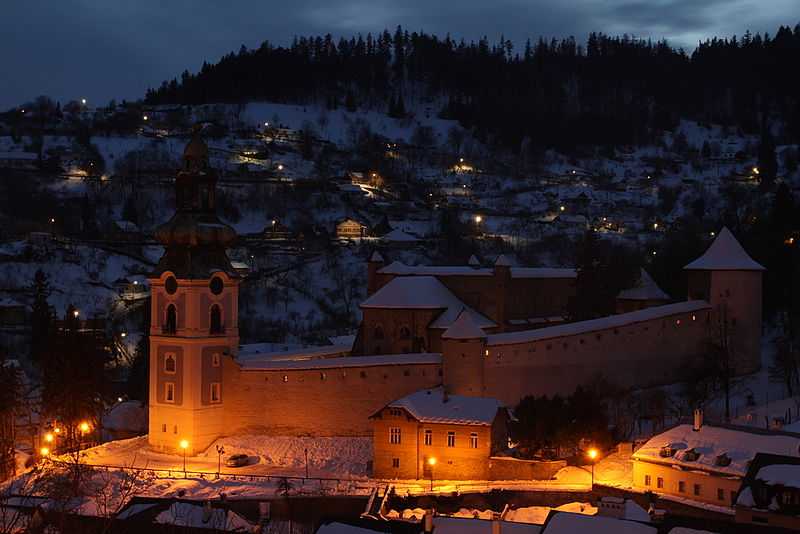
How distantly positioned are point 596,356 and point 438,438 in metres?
9.51

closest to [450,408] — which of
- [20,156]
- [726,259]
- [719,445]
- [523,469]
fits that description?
[523,469]

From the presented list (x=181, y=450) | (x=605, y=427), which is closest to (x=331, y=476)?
(x=181, y=450)

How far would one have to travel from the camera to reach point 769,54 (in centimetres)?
14450

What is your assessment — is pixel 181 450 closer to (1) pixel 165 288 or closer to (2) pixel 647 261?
(1) pixel 165 288

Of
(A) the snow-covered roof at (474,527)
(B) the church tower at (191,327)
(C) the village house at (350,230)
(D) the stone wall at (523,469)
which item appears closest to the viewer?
(A) the snow-covered roof at (474,527)

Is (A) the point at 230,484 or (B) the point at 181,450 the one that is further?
(B) the point at 181,450

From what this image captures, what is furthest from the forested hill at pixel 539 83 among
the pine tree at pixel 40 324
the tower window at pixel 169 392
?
the tower window at pixel 169 392

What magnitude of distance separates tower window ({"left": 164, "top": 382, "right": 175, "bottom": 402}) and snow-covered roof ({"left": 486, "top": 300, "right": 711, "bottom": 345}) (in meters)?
11.3

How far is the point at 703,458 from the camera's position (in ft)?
102

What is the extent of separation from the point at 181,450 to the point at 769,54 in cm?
12447

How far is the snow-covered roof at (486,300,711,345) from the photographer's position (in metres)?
39.7

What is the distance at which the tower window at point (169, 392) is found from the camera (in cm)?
3938

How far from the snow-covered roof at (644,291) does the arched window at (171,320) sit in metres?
19.5

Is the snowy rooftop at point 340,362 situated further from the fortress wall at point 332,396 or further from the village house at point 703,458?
the village house at point 703,458
